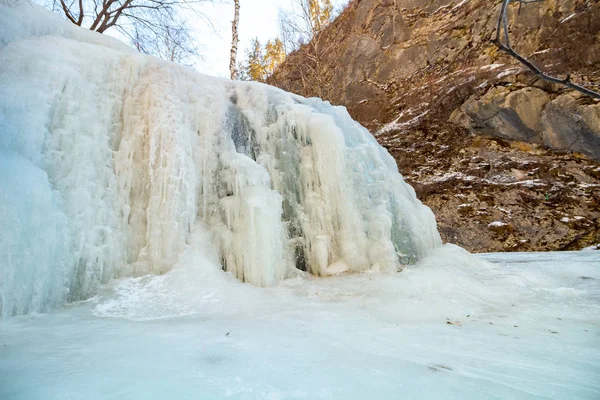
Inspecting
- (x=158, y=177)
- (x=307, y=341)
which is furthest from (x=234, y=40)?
(x=307, y=341)

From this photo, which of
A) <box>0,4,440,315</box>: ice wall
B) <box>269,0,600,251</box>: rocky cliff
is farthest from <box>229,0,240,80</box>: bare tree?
<box>269,0,600,251</box>: rocky cliff

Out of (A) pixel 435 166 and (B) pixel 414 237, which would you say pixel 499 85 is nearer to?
(A) pixel 435 166

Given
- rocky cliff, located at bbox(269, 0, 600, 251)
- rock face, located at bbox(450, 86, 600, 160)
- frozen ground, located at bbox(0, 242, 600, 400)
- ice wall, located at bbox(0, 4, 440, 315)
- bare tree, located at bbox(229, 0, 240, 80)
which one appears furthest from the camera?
bare tree, located at bbox(229, 0, 240, 80)

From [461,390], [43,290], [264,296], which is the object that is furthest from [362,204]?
[43,290]

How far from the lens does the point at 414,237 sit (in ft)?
13.6

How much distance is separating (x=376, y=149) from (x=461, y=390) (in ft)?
12.0

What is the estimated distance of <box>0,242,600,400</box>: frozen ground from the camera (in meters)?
1.13

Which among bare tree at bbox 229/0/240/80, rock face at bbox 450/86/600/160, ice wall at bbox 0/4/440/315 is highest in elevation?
bare tree at bbox 229/0/240/80

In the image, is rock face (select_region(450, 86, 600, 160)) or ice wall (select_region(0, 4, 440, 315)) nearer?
ice wall (select_region(0, 4, 440, 315))

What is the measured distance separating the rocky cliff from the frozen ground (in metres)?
5.33

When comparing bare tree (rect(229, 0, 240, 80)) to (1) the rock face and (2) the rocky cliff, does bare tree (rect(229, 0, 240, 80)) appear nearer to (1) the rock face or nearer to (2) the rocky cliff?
(2) the rocky cliff

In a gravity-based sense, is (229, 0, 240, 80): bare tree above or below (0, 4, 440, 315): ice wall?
above

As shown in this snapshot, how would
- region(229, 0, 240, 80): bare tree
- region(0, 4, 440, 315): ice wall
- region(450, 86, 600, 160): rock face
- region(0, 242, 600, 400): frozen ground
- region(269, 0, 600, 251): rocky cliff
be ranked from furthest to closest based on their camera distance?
region(229, 0, 240, 80): bare tree, region(450, 86, 600, 160): rock face, region(269, 0, 600, 251): rocky cliff, region(0, 4, 440, 315): ice wall, region(0, 242, 600, 400): frozen ground

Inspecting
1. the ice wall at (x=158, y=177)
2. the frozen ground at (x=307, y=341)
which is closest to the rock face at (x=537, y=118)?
the ice wall at (x=158, y=177)
